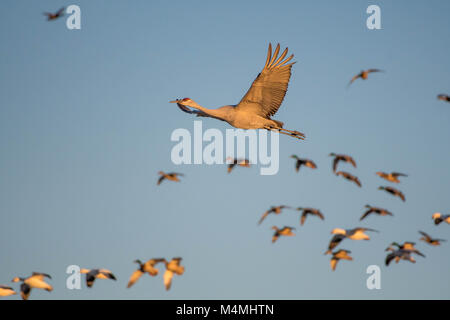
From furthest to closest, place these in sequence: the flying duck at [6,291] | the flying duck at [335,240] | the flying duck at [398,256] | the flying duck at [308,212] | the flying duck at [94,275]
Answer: the flying duck at [308,212]
the flying duck at [335,240]
the flying duck at [94,275]
the flying duck at [6,291]
the flying duck at [398,256]

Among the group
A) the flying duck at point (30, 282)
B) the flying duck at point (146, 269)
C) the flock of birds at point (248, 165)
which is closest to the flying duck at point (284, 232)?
the flock of birds at point (248, 165)

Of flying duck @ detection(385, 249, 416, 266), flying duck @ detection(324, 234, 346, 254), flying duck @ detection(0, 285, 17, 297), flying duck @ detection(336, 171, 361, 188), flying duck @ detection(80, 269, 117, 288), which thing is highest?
flying duck @ detection(336, 171, 361, 188)

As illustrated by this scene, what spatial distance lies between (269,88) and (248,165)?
382 cm

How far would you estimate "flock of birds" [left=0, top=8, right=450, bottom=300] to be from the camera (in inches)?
1229

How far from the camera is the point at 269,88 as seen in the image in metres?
33.6

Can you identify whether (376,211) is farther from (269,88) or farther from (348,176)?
(269,88)

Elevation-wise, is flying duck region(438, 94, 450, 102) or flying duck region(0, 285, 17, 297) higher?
flying duck region(438, 94, 450, 102)

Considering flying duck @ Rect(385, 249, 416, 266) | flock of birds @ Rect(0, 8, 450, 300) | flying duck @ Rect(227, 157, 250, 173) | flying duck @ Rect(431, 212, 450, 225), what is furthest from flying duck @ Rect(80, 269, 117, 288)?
flying duck @ Rect(431, 212, 450, 225)

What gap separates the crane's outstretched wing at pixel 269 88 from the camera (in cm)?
3284

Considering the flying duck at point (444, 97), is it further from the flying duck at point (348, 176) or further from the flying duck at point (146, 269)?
the flying duck at point (146, 269)

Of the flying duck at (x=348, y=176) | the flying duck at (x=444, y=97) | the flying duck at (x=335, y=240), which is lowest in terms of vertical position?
the flying duck at (x=335, y=240)

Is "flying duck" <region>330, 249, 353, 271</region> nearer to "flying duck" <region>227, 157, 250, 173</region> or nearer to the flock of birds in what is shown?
the flock of birds

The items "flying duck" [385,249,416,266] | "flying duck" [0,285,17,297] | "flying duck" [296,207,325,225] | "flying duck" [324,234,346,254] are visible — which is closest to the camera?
"flying duck" [385,249,416,266]

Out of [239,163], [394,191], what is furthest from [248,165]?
[394,191]
